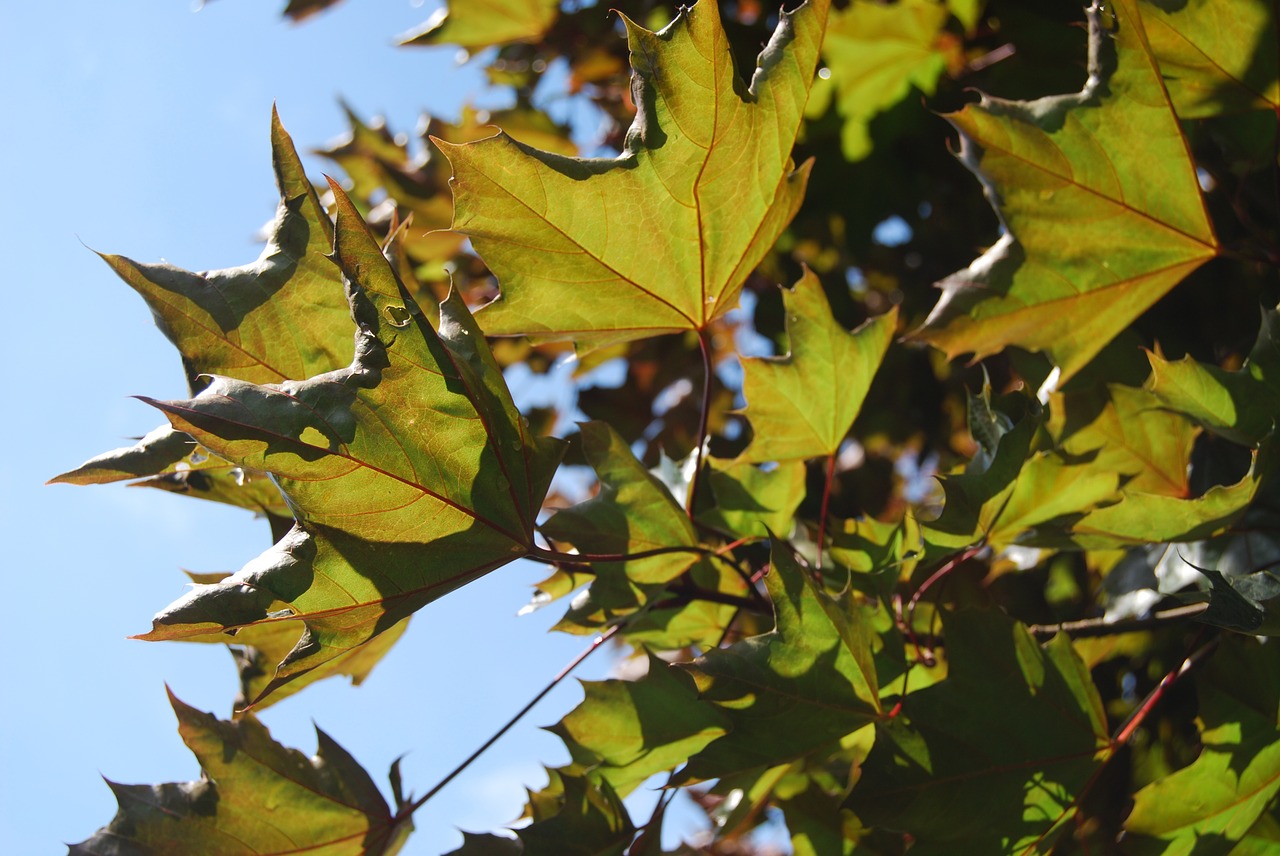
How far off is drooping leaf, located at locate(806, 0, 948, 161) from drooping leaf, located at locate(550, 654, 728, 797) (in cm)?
109

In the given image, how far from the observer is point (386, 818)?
0.95 m

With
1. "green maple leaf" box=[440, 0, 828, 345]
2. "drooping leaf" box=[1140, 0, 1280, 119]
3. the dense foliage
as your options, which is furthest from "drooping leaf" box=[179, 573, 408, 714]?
"drooping leaf" box=[1140, 0, 1280, 119]

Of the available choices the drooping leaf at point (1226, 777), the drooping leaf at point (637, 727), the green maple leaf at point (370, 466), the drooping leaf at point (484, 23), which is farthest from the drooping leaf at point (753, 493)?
the drooping leaf at point (484, 23)

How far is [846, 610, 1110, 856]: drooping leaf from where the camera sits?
0.79 meters

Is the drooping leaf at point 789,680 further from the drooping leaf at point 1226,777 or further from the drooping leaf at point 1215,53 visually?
the drooping leaf at point 1215,53

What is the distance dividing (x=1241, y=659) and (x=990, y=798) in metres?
0.26

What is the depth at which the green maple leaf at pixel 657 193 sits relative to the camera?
29.8 inches

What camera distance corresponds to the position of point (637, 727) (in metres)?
0.93

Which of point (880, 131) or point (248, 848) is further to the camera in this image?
point (880, 131)

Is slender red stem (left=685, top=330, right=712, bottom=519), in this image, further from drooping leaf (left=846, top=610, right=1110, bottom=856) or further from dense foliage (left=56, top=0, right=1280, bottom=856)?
drooping leaf (left=846, top=610, right=1110, bottom=856)

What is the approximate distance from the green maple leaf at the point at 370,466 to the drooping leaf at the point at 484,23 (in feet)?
4.10

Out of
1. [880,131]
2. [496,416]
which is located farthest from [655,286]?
[880,131]

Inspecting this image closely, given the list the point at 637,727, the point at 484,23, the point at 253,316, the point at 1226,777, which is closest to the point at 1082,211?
the point at 1226,777

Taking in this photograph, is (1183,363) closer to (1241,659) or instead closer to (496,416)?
(1241,659)
